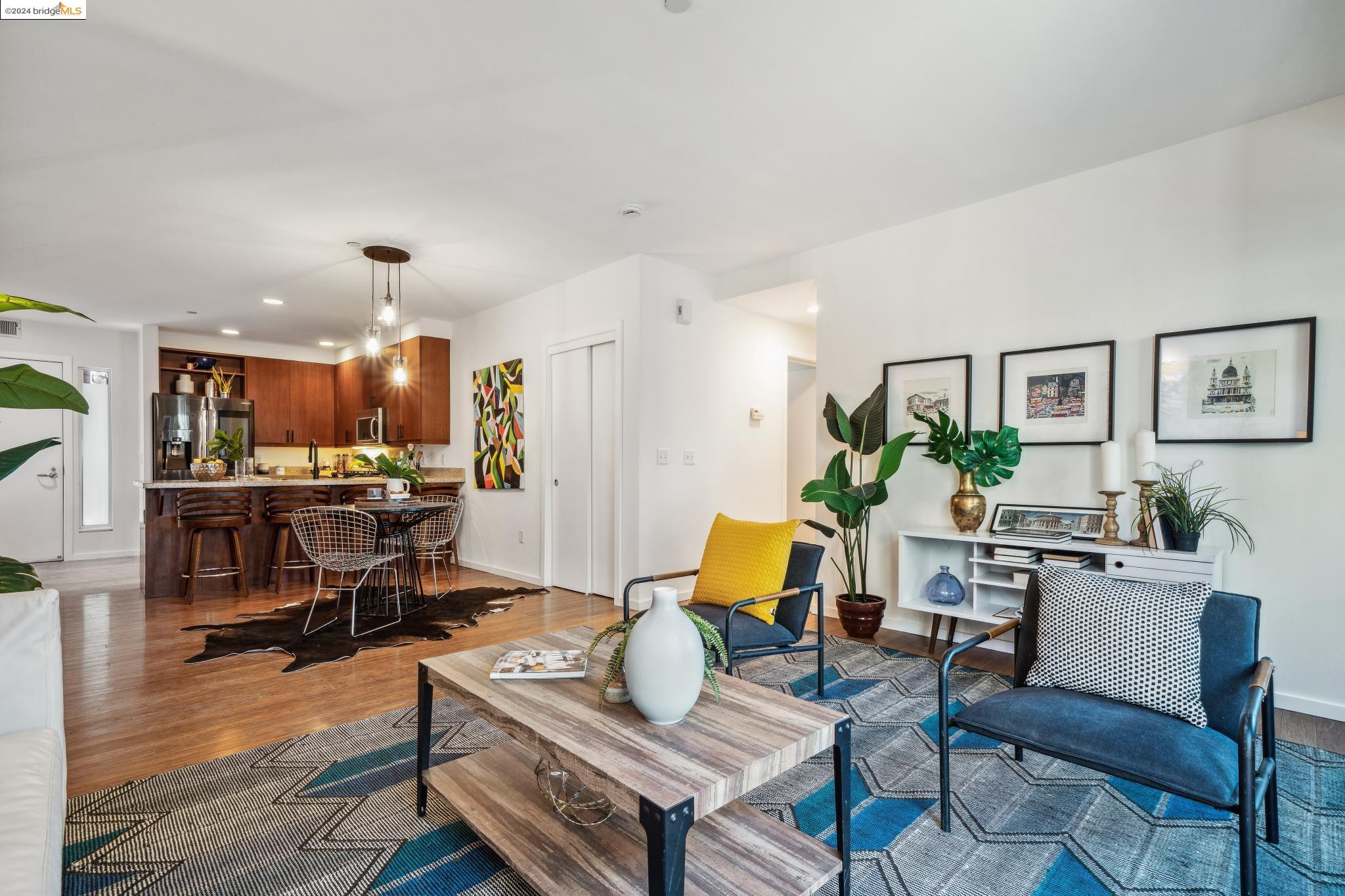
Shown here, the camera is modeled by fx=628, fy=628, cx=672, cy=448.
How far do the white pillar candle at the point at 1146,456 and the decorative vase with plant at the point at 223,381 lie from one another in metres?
8.98

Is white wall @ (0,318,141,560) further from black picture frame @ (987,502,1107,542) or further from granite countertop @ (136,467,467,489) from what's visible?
black picture frame @ (987,502,1107,542)

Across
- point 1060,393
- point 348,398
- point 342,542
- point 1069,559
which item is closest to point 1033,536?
point 1069,559

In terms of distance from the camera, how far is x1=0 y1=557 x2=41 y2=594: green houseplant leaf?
1.79 metres

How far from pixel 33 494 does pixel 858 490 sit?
8558mm

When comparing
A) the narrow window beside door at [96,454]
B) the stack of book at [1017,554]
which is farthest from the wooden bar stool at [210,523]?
the stack of book at [1017,554]

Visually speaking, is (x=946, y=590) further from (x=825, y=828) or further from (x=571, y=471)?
(x=571, y=471)

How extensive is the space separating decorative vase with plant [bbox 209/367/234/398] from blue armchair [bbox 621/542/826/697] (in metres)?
7.21

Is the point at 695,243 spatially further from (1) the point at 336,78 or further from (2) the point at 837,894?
(2) the point at 837,894

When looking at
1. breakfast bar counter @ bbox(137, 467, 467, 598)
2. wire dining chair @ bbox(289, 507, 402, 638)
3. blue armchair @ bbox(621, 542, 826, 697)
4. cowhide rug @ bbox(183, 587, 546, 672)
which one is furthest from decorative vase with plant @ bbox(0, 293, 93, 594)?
breakfast bar counter @ bbox(137, 467, 467, 598)

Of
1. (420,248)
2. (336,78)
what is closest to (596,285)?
(420,248)

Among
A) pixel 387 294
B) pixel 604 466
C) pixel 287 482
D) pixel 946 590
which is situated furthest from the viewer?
pixel 287 482

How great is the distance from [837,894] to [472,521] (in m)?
5.75

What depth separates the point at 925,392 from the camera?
13.3 feet

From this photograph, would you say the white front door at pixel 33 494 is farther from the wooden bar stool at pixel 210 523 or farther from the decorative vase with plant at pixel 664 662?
the decorative vase with plant at pixel 664 662
